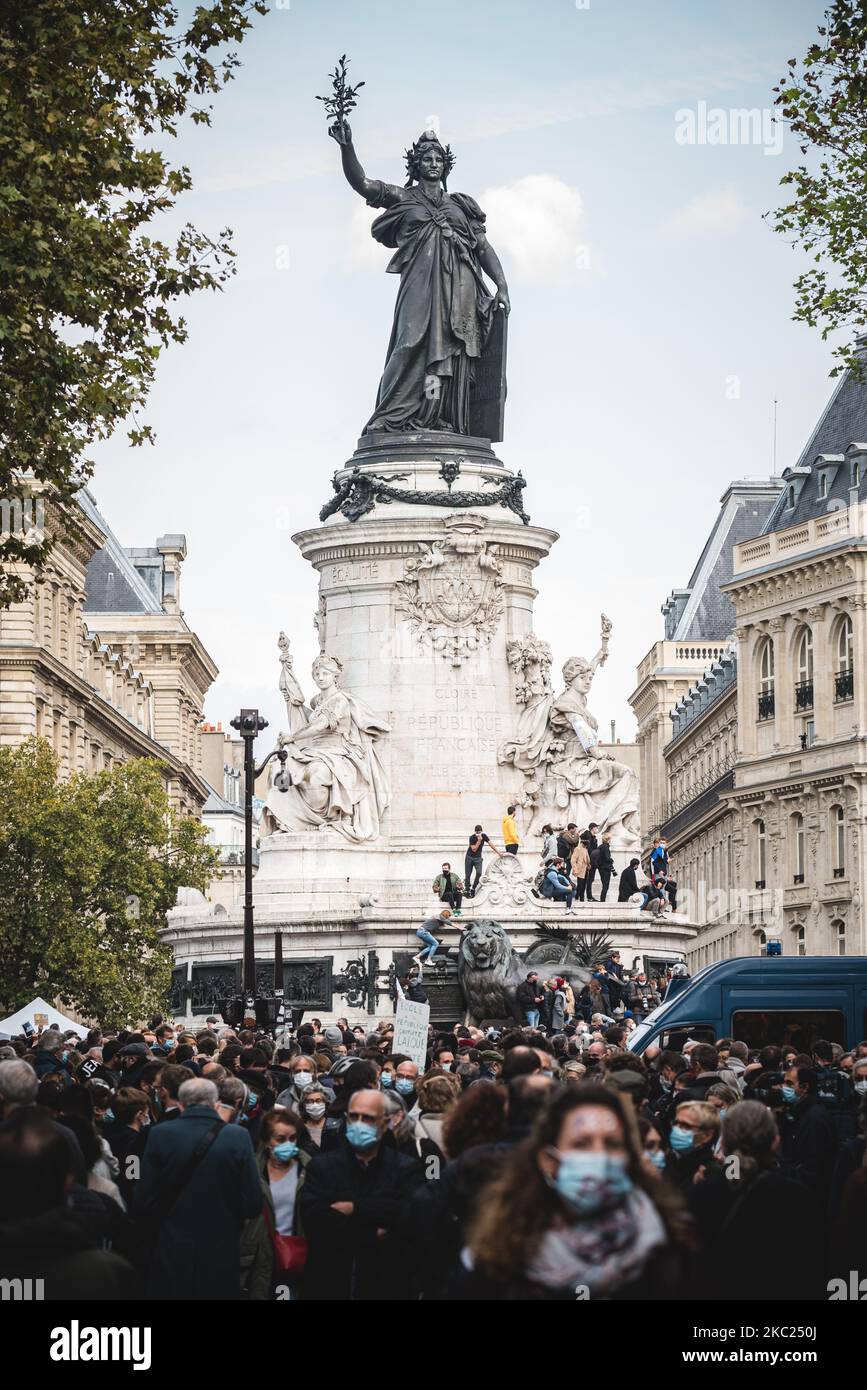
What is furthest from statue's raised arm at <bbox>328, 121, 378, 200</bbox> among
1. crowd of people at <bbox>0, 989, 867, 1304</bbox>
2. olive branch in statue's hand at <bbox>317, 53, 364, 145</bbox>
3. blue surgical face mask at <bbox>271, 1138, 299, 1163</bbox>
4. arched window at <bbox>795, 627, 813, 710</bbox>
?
arched window at <bbox>795, 627, 813, 710</bbox>

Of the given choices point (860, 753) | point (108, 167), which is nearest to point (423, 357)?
point (108, 167)

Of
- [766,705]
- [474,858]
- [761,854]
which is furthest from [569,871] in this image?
[766,705]

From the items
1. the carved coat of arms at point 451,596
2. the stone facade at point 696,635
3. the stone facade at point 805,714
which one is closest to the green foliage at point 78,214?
the carved coat of arms at point 451,596

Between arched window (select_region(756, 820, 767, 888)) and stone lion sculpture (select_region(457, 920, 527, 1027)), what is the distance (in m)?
49.0

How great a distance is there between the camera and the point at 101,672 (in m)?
93.0

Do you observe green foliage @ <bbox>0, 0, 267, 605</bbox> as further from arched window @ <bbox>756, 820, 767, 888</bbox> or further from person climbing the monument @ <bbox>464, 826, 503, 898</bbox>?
arched window @ <bbox>756, 820, 767, 888</bbox>

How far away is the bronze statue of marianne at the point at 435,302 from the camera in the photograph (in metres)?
46.9

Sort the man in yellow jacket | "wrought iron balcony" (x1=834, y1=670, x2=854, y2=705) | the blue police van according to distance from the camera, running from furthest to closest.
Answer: "wrought iron balcony" (x1=834, y1=670, x2=854, y2=705) < the man in yellow jacket < the blue police van

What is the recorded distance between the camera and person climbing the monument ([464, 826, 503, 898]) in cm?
4178

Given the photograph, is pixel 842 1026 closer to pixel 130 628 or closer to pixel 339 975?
pixel 339 975

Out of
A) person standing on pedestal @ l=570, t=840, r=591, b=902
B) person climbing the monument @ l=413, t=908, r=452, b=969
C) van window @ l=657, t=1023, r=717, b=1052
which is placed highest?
person standing on pedestal @ l=570, t=840, r=591, b=902

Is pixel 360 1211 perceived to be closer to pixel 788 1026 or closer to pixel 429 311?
pixel 788 1026

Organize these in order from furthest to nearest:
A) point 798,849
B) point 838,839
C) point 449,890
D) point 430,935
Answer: point 798,849 → point 838,839 → point 449,890 → point 430,935

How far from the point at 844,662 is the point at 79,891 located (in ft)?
84.4
